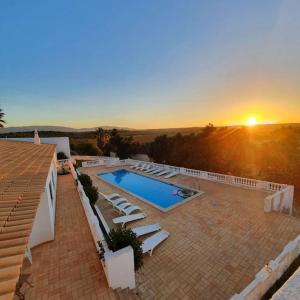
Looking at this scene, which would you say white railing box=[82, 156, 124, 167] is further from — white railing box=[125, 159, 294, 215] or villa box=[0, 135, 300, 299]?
villa box=[0, 135, 300, 299]

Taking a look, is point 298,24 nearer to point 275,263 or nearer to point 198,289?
point 275,263

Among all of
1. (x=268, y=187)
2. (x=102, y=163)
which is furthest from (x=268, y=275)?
(x=102, y=163)

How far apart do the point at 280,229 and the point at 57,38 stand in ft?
51.7

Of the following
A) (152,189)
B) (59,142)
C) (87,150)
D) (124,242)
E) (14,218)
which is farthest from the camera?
(87,150)

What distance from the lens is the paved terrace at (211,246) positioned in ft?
16.2

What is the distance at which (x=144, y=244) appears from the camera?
643 cm

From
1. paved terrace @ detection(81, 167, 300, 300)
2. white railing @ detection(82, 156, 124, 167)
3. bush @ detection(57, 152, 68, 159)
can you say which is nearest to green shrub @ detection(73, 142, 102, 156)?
white railing @ detection(82, 156, 124, 167)

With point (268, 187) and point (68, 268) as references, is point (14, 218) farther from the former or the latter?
point (268, 187)

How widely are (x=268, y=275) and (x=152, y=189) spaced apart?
37.9 feet

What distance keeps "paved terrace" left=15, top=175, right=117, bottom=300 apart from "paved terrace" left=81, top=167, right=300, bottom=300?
142 centimetres

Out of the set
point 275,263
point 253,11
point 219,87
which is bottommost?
point 275,263

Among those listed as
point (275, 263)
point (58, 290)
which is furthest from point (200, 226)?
point (58, 290)

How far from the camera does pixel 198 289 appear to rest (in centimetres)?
482

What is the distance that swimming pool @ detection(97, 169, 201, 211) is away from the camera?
1213 cm
